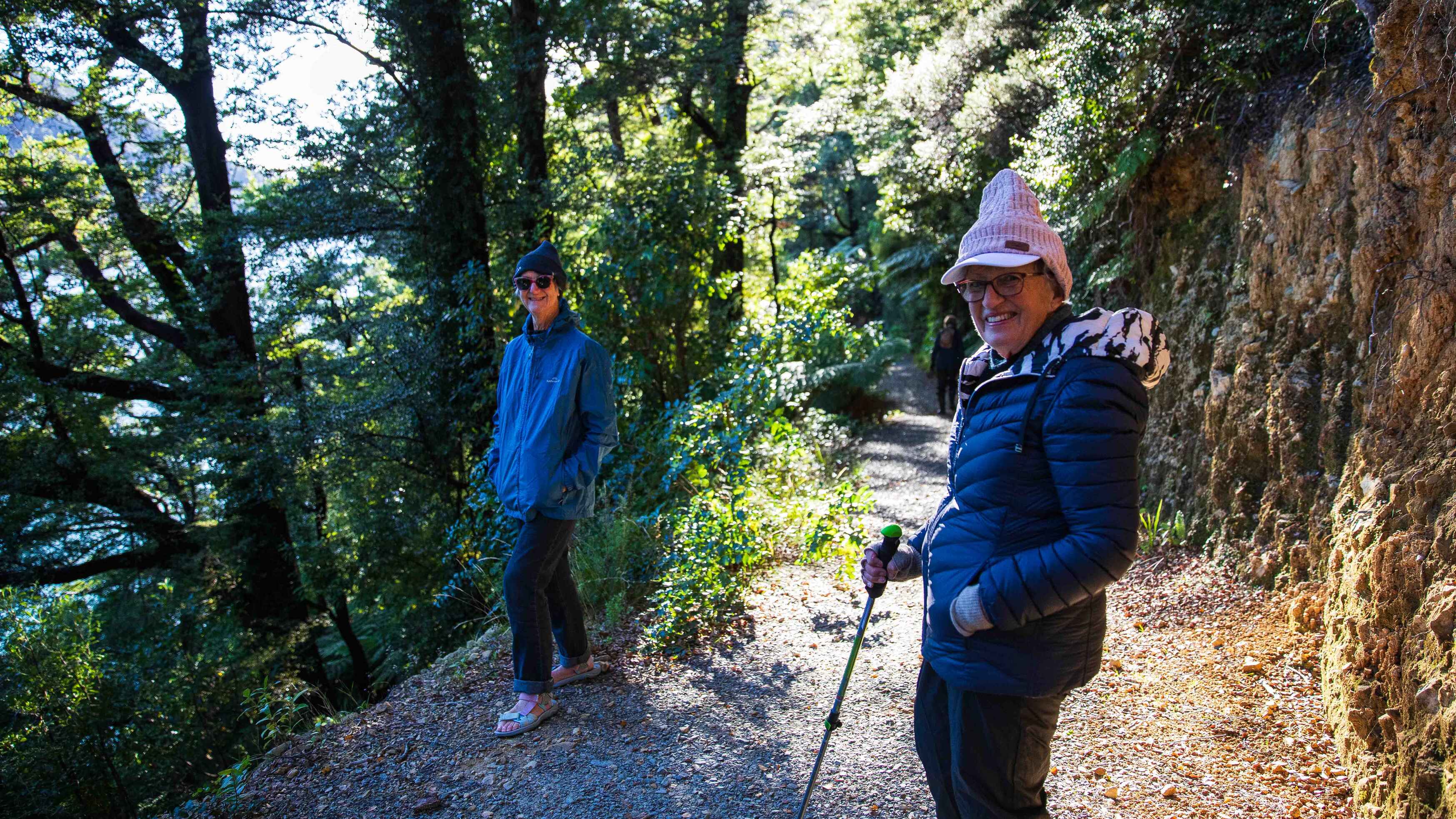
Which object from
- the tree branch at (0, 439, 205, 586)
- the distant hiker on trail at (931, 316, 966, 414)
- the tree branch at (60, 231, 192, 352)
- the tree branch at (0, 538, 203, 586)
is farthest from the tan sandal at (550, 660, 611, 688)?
the tree branch at (60, 231, 192, 352)

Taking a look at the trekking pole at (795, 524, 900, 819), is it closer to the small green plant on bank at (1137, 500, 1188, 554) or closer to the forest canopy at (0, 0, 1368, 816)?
the forest canopy at (0, 0, 1368, 816)

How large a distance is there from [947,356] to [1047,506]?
12.5 meters

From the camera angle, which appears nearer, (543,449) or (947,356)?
(543,449)

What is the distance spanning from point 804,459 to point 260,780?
5.59 m

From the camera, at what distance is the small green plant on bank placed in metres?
5.84

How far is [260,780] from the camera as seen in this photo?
13.8ft

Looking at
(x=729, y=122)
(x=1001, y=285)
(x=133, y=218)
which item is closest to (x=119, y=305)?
(x=133, y=218)

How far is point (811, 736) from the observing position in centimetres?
411

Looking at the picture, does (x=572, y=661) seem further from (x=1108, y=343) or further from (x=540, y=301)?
(x=1108, y=343)

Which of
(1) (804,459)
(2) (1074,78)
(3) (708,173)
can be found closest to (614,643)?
(1) (804,459)

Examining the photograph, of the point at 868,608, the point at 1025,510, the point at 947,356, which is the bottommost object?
the point at 868,608

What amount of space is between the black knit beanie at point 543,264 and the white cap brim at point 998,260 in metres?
2.38

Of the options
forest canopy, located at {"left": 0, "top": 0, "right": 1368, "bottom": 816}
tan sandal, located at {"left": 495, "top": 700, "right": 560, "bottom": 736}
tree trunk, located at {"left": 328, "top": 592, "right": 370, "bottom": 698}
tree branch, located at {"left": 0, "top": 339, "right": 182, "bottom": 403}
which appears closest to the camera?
tan sandal, located at {"left": 495, "top": 700, "right": 560, "bottom": 736}

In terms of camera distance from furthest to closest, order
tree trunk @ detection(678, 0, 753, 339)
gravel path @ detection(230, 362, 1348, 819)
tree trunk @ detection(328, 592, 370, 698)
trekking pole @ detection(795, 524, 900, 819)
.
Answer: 1. tree trunk @ detection(328, 592, 370, 698)
2. tree trunk @ detection(678, 0, 753, 339)
3. gravel path @ detection(230, 362, 1348, 819)
4. trekking pole @ detection(795, 524, 900, 819)
